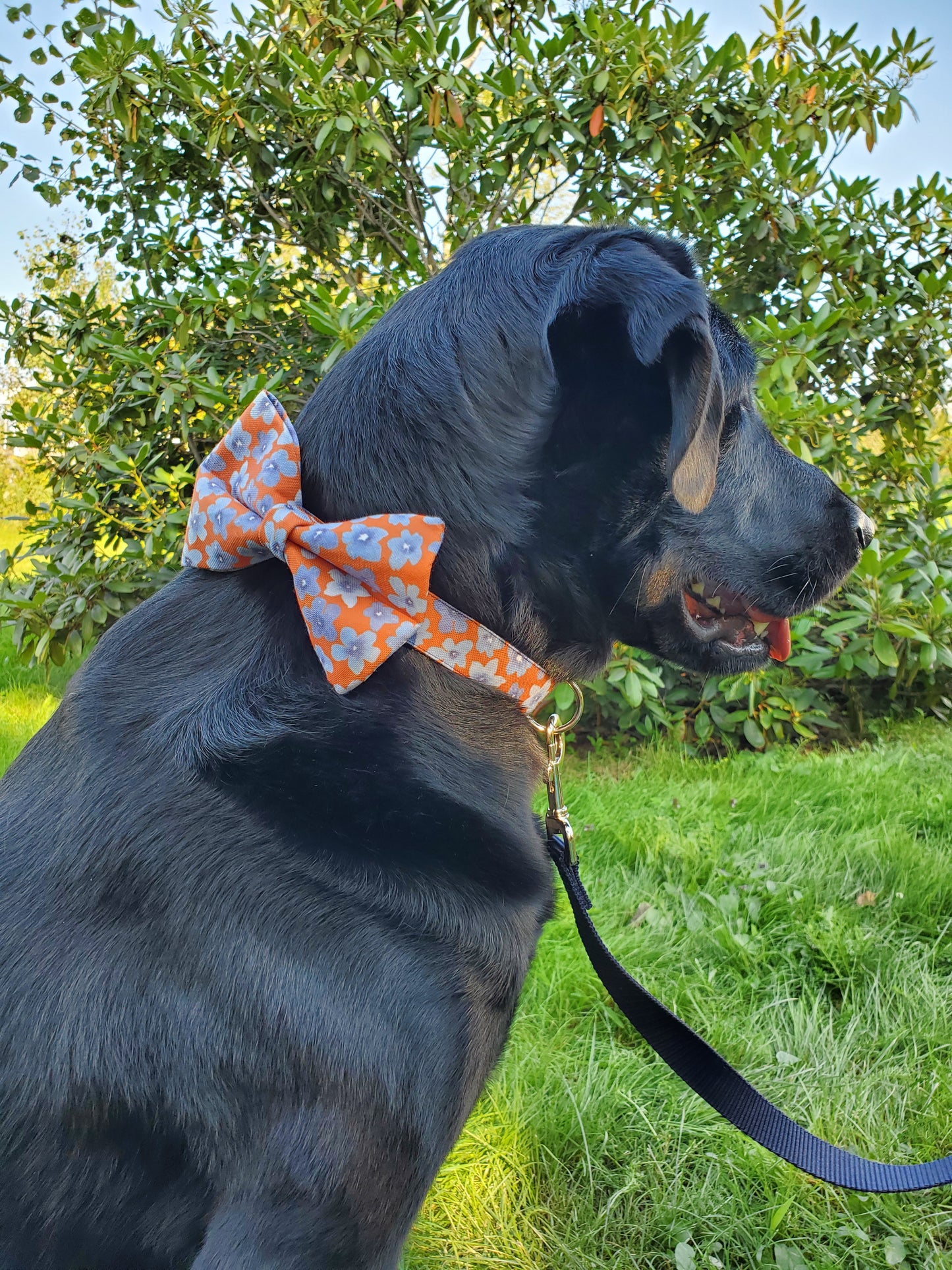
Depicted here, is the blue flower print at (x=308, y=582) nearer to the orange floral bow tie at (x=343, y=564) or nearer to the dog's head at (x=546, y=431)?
the orange floral bow tie at (x=343, y=564)

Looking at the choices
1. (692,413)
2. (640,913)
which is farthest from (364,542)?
(640,913)

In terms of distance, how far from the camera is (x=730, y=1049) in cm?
199

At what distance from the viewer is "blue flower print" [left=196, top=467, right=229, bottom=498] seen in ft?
4.50

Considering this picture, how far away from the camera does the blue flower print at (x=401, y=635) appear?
1.20m

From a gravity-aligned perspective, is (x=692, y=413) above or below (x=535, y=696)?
above

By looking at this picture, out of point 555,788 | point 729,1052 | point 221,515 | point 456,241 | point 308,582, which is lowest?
point 729,1052

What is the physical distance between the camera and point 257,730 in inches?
46.1

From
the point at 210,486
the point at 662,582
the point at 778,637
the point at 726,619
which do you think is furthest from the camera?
the point at 778,637

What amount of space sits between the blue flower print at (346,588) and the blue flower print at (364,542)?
40 mm

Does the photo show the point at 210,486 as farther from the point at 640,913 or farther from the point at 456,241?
the point at 456,241

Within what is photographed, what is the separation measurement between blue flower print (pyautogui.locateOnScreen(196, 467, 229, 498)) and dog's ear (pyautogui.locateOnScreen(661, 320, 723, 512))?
0.75m

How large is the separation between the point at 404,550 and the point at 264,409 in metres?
0.42

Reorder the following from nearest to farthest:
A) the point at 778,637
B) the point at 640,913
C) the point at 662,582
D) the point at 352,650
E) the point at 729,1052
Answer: the point at 352,650, the point at 662,582, the point at 778,637, the point at 729,1052, the point at 640,913

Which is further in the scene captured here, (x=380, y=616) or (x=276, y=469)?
(x=276, y=469)
